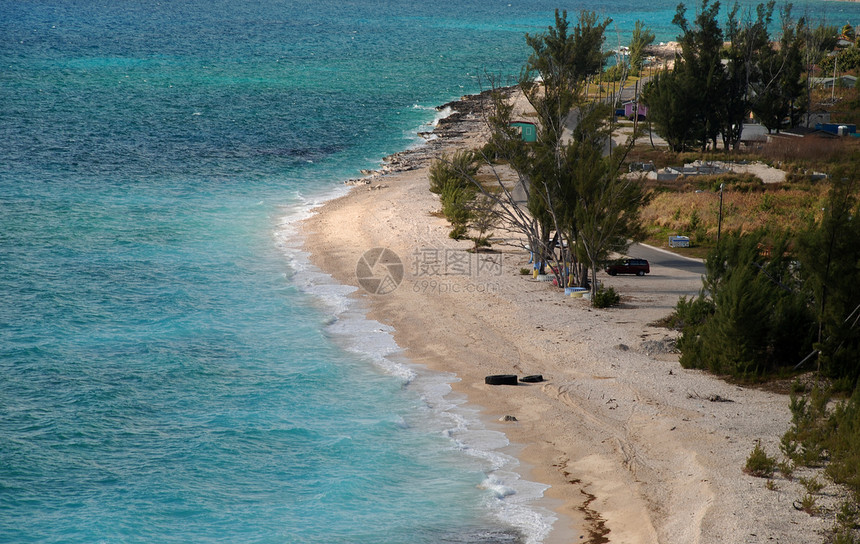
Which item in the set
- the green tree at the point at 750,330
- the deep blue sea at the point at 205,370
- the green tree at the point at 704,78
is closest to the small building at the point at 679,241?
the green tree at the point at 750,330

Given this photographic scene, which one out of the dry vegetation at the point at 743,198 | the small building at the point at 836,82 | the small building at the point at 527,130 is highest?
the small building at the point at 836,82

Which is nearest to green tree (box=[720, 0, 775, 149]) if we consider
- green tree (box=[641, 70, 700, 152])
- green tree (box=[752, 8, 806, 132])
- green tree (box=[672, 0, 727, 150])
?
green tree (box=[672, 0, 727, 150])

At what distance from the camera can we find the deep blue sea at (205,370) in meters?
20.1

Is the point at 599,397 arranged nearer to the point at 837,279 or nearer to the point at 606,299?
the point at 837,279

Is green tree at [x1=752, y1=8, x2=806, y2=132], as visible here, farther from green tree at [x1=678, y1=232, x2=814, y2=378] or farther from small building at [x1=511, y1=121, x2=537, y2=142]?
green tree at [x1=678, y1=232, x2=814, y2=378]

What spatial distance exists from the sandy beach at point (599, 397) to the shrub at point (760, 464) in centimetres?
27

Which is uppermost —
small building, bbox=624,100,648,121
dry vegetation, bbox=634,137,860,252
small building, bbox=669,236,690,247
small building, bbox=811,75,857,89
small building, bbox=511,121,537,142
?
small building, bbox=811,75,857,89

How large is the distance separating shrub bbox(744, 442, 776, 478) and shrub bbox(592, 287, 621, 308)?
43.4ft

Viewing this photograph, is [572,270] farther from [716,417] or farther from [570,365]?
[716,417]

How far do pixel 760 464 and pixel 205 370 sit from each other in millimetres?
18646

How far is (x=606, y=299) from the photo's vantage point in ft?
105

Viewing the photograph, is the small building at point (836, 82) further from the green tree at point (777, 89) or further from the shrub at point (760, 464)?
the shrub at point (760, 464)

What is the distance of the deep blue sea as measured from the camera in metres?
20.1

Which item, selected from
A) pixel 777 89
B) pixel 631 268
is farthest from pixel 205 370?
pixel 777 89
